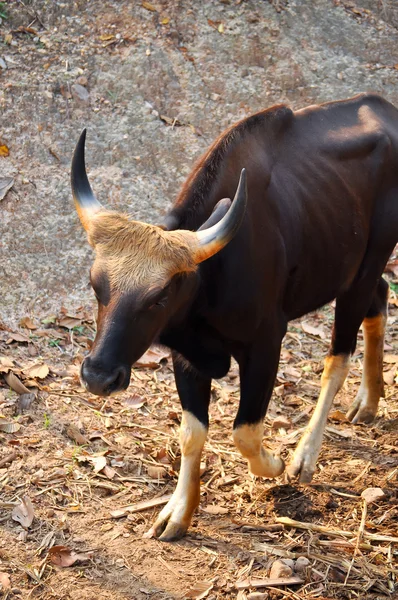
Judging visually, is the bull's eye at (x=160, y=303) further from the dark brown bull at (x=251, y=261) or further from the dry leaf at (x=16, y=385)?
the dry leaf at (x=16, y=385)

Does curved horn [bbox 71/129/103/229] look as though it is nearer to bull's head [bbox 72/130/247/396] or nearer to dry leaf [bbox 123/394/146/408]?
bull's head [bbox 72/130/247/396]

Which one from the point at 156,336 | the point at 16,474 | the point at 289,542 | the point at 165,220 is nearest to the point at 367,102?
the point at 165,220

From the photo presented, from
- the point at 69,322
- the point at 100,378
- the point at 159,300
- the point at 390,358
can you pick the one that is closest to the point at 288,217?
the point at 159,300

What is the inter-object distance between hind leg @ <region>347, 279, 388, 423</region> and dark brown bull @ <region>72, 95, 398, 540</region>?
0.29m

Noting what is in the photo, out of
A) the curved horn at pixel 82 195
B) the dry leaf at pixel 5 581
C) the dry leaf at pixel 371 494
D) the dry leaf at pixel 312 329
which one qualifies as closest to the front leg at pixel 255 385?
the dry leaf at pixel 371 494

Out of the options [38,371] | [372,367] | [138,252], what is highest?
[138,252]

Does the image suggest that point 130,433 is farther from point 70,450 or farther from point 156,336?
point 156,336

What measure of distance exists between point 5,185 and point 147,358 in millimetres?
2551

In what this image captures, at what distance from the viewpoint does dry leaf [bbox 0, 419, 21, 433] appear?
19.6ft

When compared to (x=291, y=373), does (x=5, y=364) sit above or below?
above

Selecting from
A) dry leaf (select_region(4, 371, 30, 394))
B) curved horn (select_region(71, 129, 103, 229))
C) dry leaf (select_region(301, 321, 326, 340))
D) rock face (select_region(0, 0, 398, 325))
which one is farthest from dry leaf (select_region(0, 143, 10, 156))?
curved horn (select_region(71, 129, 103, 229))

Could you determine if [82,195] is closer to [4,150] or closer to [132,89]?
[4,150]

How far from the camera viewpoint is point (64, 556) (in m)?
4.84

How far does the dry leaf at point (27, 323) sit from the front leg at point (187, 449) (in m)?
2.71
